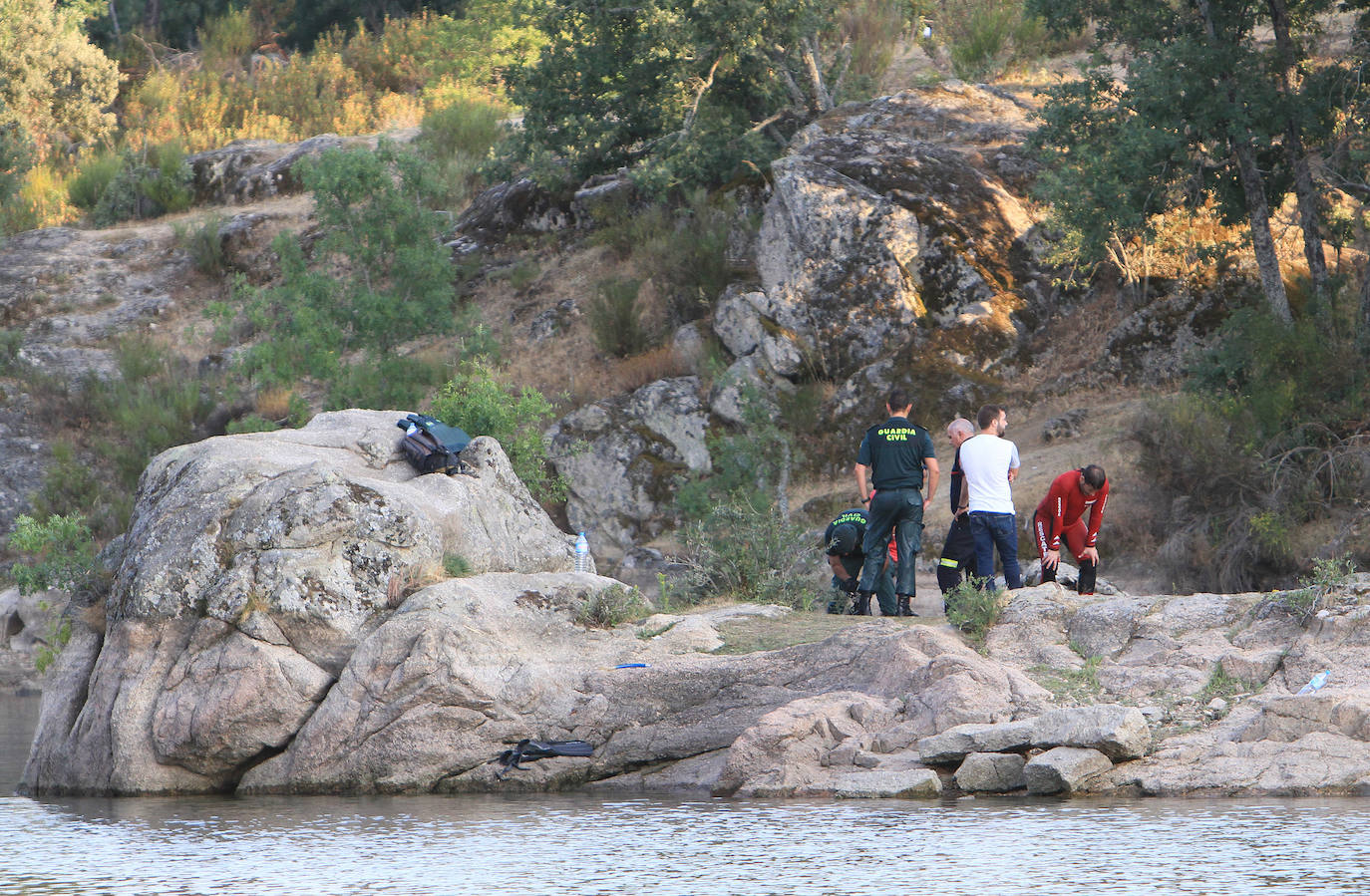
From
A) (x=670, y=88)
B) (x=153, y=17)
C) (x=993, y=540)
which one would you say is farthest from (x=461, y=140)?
(x=993, y=540)

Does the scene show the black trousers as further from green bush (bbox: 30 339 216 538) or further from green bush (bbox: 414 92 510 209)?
green bush (bbox: 414 92 510 209)

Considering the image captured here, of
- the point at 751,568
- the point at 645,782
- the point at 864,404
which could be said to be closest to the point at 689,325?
the point at 864,404

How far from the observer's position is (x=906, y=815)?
7.57 meters

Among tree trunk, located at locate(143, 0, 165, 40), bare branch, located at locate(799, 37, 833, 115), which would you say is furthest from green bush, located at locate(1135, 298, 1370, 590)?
tree trunk, located at locate(143, 0, 165, 40)

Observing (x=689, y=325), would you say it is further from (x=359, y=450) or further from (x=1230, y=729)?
(x=1230, y=729)

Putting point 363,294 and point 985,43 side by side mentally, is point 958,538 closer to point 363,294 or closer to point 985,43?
point 363,294

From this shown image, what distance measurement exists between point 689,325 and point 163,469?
14228 millimetres

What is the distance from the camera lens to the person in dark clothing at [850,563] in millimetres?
11789

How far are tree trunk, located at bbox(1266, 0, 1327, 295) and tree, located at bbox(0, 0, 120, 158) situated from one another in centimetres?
3154

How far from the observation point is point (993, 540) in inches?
435

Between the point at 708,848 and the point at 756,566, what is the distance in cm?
693

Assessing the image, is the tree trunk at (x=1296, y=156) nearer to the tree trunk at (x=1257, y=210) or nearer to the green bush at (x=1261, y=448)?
the tree trunk at (x=1257, y=210)

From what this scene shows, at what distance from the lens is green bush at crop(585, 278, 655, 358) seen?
2667 cm

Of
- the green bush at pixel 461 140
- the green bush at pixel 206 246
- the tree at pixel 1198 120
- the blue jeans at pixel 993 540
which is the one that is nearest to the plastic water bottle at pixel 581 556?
the blue jeans at pixel 993 540
